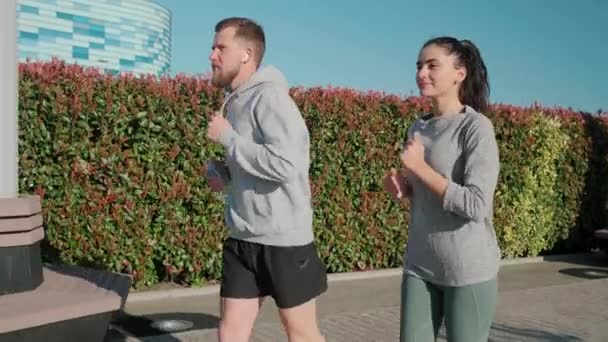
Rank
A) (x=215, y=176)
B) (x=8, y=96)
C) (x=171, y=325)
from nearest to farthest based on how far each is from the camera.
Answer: (x=215, y=176) < (x=8, y=96) < (x=171, y=325)

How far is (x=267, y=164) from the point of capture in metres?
2.82

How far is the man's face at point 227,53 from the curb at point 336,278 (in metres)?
3.72

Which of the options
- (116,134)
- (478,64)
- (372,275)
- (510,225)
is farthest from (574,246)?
(478,64)

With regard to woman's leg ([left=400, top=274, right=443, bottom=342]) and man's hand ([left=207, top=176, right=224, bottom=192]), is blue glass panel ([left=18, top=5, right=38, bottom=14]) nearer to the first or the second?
man's hand ([left=207, top=176, right=224, bottom=192])

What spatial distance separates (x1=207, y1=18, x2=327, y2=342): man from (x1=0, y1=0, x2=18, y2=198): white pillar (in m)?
1.29

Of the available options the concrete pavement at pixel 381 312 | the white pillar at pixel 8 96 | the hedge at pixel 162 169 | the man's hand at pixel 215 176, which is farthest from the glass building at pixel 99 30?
the man's hand at pixel 215 176

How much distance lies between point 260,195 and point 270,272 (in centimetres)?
33

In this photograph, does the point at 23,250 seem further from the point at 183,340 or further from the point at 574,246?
the point at 574,246

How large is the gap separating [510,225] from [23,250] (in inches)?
280

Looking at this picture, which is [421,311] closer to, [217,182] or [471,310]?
[471,310]

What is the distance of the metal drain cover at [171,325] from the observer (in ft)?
17.3

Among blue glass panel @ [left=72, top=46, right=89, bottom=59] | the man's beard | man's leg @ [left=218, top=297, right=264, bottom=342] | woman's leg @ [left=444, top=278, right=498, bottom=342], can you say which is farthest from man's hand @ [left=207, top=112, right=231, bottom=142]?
blue glass panel @ [left=72, top=46, right=89, bottom=59]

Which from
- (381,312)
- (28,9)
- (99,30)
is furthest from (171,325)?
(99,30)

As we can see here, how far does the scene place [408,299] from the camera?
283 cm
